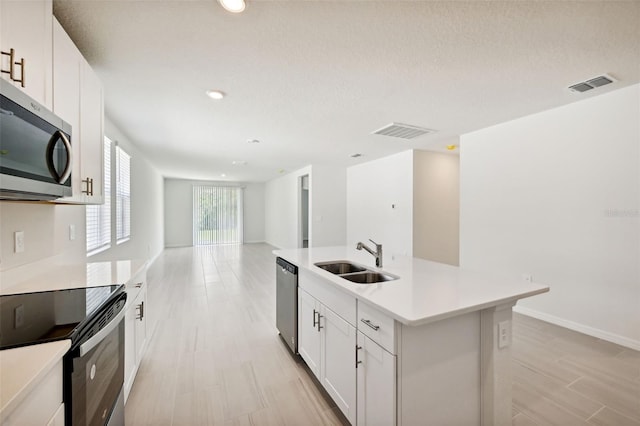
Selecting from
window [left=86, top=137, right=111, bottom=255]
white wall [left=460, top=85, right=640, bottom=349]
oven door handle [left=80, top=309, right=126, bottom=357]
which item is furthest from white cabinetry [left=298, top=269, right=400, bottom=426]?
white wall [left=460, top=85, right=640, bottom=349]

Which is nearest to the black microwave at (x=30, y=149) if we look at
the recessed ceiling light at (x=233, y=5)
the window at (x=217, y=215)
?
the recessed ceiling light at (x=233, y=5)

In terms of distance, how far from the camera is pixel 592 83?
247 centimetres

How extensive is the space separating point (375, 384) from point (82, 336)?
4.20ft

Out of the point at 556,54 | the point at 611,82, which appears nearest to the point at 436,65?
the point at 556,54

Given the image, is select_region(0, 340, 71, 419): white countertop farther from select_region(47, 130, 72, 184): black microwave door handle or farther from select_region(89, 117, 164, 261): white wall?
select_region(89, 117, 164, 261): white wall

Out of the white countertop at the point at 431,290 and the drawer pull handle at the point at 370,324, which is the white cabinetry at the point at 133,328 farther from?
the drawer pull handle at the point at 370,324

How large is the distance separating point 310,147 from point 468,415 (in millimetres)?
4223

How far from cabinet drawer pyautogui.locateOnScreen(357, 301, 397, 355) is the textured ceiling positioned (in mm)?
1689

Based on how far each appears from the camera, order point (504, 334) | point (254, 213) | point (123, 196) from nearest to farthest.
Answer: point (504, 334)
point (123, 196)
point (254, 213)

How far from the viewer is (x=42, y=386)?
2.62 ft

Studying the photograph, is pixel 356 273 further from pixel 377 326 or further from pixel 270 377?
pixel 270 377

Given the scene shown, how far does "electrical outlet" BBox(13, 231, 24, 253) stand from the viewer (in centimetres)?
159

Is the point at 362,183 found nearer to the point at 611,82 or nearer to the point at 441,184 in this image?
the point at 441,184

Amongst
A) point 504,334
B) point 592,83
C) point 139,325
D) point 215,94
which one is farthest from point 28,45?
point 592,83
